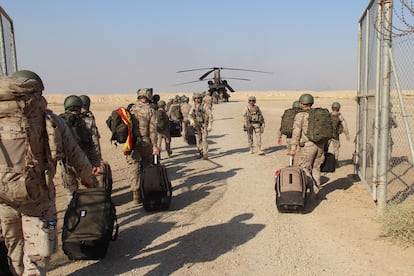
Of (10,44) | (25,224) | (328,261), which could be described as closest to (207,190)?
(328,261)

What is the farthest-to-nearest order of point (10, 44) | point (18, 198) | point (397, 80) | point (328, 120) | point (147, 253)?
point (328, 120), point (10, 44), point (397, 80), point (147, 253), point (18, 198)

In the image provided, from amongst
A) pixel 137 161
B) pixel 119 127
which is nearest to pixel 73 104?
pixel 119 127

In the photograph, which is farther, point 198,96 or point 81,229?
point 198,96

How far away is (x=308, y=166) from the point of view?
7.11m

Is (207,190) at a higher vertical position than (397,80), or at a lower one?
lower

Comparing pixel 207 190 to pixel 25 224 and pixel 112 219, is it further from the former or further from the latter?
pixel 25 224

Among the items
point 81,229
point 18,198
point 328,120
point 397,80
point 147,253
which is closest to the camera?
point 18,198

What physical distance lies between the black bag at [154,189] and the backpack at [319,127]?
100 inches

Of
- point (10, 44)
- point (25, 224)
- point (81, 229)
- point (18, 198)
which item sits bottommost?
point (81, 229)

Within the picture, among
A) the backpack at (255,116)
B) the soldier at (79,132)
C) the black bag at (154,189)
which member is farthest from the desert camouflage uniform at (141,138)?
the backpack at (255,116)

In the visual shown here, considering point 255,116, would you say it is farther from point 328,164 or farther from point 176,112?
point 328,164

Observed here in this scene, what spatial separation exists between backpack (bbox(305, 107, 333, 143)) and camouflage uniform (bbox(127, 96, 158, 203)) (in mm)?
2639

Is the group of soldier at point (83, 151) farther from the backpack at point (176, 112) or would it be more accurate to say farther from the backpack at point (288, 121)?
the backpack at point (176, 112)

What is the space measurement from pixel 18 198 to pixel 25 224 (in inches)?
9.3
